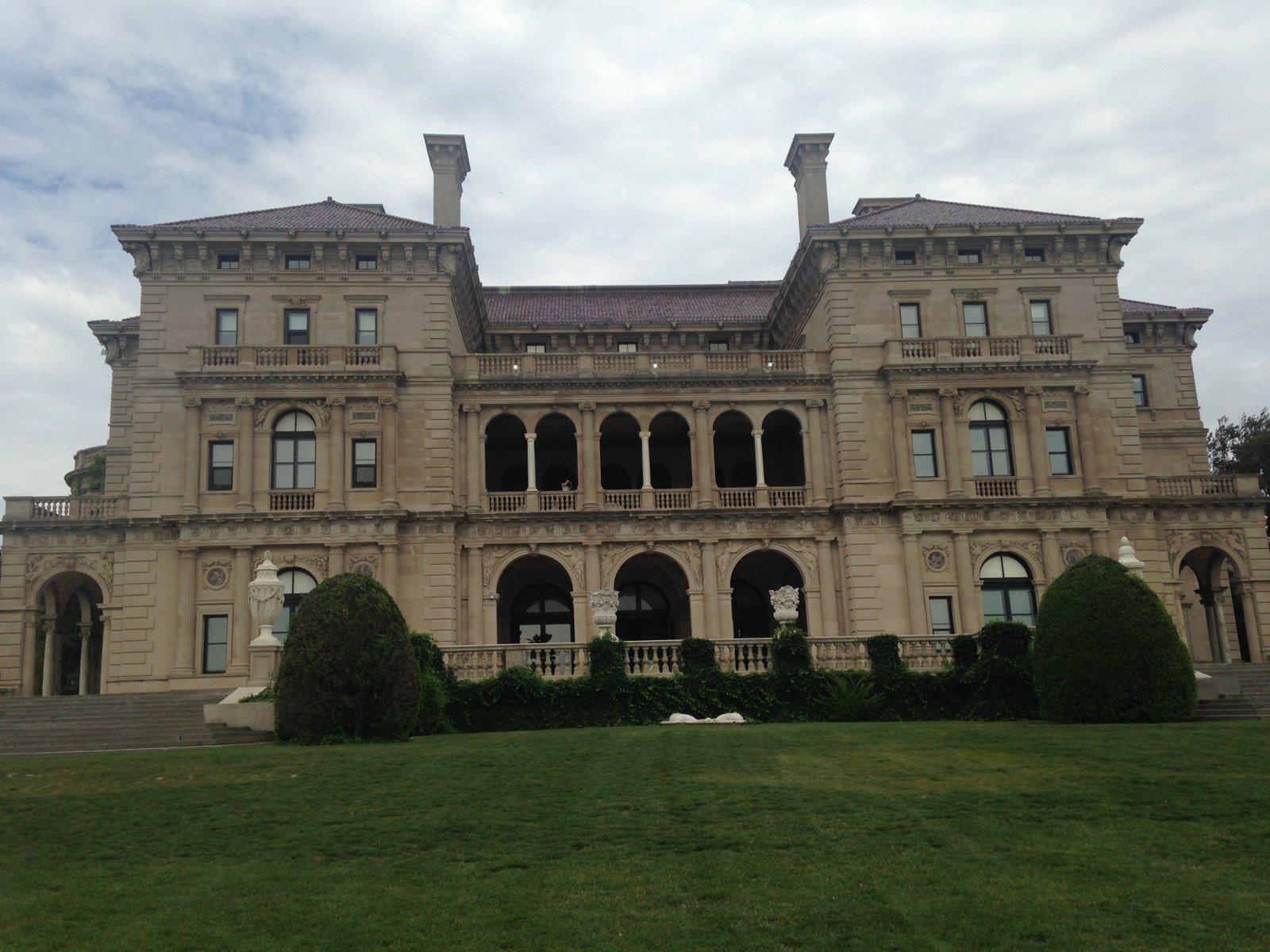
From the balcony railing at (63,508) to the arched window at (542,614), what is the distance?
1501 centimetres

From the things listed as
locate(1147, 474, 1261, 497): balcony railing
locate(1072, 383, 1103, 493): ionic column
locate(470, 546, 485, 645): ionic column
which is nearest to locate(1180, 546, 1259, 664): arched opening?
locate(1147, 474, 1261, 497): balcony railing

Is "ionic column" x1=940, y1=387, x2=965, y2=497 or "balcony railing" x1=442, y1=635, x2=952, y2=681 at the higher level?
"ionic column" x1=940, y1=387, x2=965, y2=497

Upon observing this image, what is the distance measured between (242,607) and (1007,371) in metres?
28.5

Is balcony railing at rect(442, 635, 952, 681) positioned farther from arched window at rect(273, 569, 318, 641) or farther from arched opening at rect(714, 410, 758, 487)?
arched opening at rect(714, 410, 758, 487)

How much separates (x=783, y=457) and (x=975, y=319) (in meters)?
9.87

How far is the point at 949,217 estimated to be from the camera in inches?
1738

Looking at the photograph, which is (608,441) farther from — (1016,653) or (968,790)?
(968,790)

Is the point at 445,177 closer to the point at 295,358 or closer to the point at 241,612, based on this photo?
the point at 295,358

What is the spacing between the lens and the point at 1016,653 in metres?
27.7

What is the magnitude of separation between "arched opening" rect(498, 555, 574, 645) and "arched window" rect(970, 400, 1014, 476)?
16.3 meters

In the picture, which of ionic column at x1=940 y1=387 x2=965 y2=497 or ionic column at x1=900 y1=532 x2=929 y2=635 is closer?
ionic column at x1=900 y1=532 x2=929 y2=635

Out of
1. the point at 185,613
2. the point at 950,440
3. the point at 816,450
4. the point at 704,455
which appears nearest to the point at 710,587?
the point at 704,455

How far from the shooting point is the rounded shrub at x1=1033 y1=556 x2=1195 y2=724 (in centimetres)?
2228

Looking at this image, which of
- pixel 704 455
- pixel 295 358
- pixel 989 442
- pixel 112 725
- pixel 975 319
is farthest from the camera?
pixel 975 319
